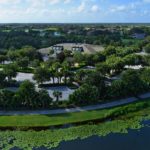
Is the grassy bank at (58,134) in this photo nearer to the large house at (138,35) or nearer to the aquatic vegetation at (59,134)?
the aquatic vegetation at (59,134)

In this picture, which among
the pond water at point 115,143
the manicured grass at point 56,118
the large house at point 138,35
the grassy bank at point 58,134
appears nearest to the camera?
the pond water at point 115,143

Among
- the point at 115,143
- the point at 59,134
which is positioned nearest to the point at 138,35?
the point at 59,134

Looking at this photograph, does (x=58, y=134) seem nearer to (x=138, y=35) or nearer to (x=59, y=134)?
(x=59, y=134)

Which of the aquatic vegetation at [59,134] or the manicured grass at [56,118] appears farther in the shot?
the manicured grass at [56,118]

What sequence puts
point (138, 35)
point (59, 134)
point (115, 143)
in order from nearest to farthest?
point (115, 143)
point (59, 134)
point (138, 35)

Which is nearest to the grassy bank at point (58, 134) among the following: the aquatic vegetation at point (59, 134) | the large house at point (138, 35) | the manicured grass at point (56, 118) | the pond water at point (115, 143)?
the aquatic vegetation at point (59, 134)

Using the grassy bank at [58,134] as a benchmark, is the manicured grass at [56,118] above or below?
above

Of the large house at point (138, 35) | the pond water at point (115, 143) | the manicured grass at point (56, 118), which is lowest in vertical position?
the pond water at point (115, 143)

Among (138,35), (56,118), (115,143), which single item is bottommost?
(115,143)

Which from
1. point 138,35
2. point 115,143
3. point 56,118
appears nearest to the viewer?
point 115,143
